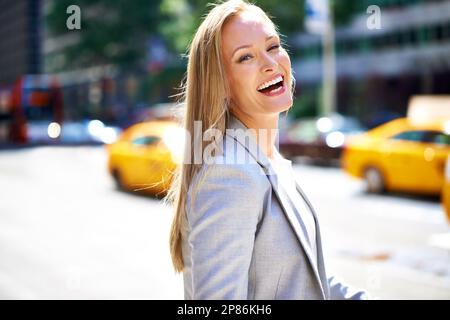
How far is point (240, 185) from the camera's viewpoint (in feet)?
4.89

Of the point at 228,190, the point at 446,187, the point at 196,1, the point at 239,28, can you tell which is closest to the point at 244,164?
the point at 228,190

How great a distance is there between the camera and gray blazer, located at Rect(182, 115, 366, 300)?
4.77ft

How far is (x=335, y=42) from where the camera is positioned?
A: 40188mm

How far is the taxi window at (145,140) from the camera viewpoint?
12.2m

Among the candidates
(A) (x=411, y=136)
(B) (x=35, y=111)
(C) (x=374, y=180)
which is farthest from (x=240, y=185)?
(B) (x=35, y=111)

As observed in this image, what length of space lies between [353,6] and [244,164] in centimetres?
3710

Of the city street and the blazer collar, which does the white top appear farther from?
the city street

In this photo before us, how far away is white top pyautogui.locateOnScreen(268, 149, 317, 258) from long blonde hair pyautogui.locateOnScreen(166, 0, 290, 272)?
0.77 feet

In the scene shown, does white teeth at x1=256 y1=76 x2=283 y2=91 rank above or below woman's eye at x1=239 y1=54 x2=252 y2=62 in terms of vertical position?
below

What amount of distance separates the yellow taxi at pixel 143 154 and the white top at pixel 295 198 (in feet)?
30.3

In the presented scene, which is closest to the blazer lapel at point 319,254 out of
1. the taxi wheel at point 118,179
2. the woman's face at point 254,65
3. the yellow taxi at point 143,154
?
the woman's face at point 254,65

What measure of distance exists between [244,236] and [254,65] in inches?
20.4

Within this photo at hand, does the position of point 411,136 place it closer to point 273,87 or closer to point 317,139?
point 317,139

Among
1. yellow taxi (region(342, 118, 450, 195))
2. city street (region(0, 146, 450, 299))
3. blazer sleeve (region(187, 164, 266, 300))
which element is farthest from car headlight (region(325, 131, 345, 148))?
blazer sleeve (region(187, 164, 266, 300))
